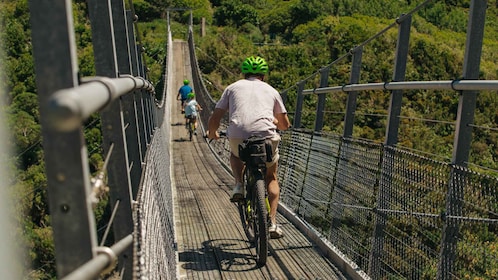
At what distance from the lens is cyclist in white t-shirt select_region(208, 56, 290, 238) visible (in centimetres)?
392

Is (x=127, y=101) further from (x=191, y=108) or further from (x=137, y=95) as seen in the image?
(x=191, y=108)

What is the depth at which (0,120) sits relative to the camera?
37.9 inches

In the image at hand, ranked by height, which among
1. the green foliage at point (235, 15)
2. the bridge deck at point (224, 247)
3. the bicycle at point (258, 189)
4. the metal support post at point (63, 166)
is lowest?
the bridge deck at point (224, 247)

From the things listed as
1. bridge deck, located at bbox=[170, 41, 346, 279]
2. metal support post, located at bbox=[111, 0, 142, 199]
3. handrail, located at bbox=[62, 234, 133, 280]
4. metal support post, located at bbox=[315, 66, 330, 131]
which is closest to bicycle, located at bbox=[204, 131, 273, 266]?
bridge deck, located at bbox=[170, 41, 346, 279]

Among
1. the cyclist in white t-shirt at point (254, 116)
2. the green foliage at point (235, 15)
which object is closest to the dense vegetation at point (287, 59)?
the green foliage at point (235, 15)

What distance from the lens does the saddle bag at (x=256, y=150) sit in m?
3.80

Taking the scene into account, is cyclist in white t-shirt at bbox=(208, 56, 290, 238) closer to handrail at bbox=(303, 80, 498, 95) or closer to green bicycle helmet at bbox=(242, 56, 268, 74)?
green bicycle helmet at bbox=(242, 56, 268, 74)

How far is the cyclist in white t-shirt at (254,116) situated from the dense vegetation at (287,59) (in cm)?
58

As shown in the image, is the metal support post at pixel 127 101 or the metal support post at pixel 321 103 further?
the metal support post at pixel 321 103

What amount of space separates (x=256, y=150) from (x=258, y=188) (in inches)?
9.1

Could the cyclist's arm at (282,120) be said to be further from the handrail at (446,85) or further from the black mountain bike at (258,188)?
the handrail at (446,85)

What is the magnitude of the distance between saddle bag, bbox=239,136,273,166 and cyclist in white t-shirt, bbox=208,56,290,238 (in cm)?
7

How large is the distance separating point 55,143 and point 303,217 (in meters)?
4.38

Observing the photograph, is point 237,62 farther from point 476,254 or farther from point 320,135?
point 476,254
